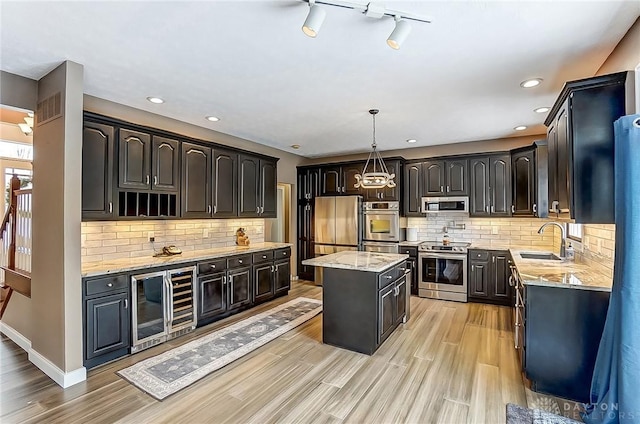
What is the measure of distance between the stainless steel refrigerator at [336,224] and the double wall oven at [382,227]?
5.7 inches

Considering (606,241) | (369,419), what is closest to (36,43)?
(369,419)

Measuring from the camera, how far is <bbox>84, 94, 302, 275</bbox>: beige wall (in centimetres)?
365

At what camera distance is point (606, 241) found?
277cm

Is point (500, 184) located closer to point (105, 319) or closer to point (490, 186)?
point (490, 186)

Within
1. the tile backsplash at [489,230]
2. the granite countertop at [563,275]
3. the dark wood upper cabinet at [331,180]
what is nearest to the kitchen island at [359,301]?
the granite countertop at [563,275]

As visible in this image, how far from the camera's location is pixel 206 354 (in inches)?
129

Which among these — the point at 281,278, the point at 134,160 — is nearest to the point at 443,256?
the point at 281,278

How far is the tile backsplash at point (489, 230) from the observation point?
17.6 feet

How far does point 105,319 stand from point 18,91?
232 cm

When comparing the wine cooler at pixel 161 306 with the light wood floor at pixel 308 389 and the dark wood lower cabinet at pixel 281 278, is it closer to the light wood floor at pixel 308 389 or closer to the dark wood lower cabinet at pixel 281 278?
the light wood floor at pixel 308 389

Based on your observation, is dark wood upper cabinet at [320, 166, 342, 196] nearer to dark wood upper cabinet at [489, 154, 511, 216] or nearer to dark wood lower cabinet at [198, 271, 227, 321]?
dark wood upper cabinet at [489, 154, 511, 216]

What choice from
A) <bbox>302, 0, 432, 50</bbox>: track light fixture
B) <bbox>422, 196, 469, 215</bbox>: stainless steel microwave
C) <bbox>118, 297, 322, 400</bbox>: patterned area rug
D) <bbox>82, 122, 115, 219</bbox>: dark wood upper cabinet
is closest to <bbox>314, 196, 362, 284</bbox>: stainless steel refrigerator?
<bbox>422, 196, 469, 215</bbox>: stainless steel microwave

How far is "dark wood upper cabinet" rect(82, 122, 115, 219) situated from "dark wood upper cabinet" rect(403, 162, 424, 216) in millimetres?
4807

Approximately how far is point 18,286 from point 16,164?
A: 2873mm
